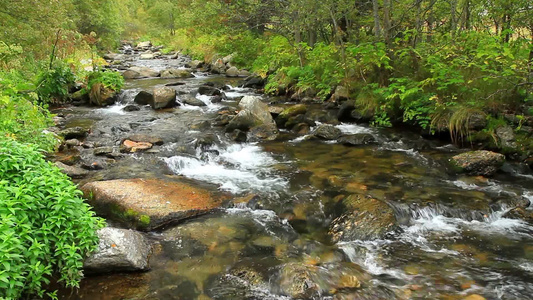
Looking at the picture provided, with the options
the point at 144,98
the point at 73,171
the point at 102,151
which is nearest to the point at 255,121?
the point at 102,151

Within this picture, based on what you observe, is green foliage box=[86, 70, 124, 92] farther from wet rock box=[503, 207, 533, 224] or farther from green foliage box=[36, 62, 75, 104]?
wet rock box=[503, 207, 533, 224]

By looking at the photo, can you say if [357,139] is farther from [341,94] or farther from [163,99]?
[163,99]

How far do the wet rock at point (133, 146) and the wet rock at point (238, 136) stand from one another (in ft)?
7.93

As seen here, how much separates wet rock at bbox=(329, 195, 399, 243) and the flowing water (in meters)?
0.15

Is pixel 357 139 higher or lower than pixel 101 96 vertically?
higher

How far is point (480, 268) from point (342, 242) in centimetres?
191

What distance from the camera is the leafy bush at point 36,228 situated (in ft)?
11.2

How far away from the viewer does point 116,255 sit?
4551 mm

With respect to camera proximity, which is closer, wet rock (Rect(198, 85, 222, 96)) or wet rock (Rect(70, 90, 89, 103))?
wet rock (Rect(70, 90, 89, 103))

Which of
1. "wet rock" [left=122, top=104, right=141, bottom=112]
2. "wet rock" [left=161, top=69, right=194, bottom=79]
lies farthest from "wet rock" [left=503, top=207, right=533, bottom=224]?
"wet rock" [left=161, top=69, right=194, bottom=79]

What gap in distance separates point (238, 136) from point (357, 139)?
349 cm

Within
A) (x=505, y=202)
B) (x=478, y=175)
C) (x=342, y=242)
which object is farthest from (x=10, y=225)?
(x=478, y=175)

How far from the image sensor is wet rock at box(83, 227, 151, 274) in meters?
4.46

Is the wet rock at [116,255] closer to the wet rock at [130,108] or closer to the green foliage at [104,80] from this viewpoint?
the wet rock at [130,108]
